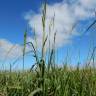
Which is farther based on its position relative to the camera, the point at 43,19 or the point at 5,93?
the point at 5,93

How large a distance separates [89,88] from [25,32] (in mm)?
1028

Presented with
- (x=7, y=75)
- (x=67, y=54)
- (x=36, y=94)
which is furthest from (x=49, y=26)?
(x=7, y=75)

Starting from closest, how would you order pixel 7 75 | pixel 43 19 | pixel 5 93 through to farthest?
pixel 43 19, pixel 5 93, pixel 7 75

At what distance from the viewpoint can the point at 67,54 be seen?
411 cm

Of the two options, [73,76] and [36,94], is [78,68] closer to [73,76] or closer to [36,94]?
[73,76]

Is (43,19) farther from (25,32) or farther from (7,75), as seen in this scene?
(7,75)

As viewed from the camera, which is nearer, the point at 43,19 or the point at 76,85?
the point at 43,19

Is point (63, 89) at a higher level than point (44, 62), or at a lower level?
lower

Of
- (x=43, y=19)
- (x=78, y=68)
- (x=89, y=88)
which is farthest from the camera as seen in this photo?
(x=78, y=68)

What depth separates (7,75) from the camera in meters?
5.35

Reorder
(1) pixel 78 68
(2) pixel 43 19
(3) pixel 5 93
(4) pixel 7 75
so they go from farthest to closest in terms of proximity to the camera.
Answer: (4) pixel 7 75
(1) pixel 78 68
(3) pixel 5 93
(2) pixel 43 19

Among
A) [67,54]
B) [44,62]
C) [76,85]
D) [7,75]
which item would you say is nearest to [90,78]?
[76,85]

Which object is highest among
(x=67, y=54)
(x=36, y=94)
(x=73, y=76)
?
(x=67, y=54)

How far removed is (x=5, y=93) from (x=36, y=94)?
2.08 ft
